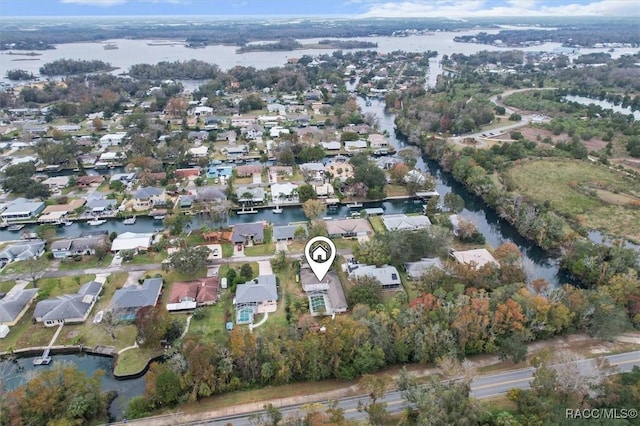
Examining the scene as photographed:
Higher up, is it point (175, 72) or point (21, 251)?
point (175, 72)

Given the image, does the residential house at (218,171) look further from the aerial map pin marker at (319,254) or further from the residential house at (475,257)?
the residential house at (475,257)

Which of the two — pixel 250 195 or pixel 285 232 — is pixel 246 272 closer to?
pixel 285 232

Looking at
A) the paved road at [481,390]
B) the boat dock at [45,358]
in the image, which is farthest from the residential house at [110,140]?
the paved road at [481,390]

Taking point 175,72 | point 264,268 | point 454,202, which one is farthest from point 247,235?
point 175,72

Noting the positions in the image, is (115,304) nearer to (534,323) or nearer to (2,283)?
(2,283)

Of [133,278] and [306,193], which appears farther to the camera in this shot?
[306,193]

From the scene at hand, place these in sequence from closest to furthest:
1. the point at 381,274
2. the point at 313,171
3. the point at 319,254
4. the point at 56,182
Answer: the point at 319,254 < the point at 381,274 < the point at 56,182 < the point at 313,171

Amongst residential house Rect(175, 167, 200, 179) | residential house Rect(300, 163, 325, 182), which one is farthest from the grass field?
residential house Rect(175, 167, 200, 179)

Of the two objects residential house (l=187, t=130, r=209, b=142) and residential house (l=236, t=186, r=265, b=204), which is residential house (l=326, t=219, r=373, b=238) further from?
residential house (l=187, t=130, r=209, b=142)

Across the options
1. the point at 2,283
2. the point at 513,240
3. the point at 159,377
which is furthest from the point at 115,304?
the point at 513,240
